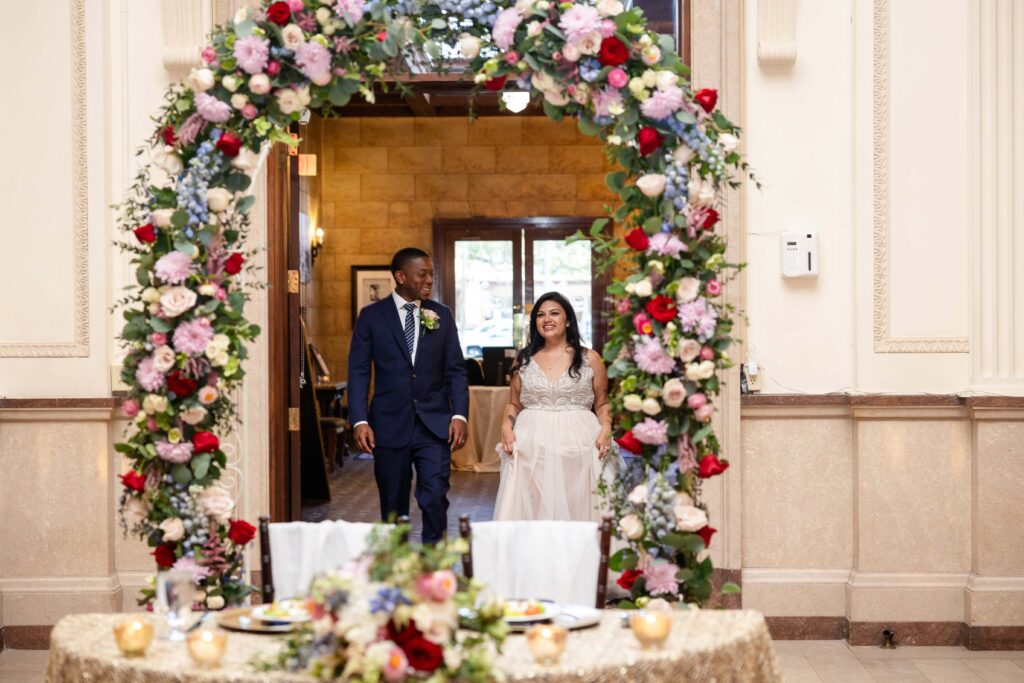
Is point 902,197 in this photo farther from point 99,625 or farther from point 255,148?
point 99,625

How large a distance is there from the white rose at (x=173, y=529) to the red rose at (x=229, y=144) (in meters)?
1.31

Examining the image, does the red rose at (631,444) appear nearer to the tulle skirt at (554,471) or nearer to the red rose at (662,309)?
the red rose at (662,309)

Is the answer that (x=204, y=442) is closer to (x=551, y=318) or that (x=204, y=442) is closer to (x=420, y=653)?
(x=420, y=653)

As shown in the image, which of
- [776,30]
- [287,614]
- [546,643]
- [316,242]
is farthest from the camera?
[316,242]

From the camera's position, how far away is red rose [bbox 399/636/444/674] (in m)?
Answer: 2.41

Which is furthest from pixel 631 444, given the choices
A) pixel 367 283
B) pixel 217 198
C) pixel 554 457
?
pixel 367 283

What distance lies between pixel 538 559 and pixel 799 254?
2947mm

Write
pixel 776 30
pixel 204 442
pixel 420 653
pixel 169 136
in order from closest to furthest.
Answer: pixel 420 653
pixel 204 442
pixel 169 136
pixel 776 30

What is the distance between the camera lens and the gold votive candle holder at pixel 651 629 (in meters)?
2.87

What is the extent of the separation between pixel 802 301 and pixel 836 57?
1212mm

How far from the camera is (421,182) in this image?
50.4ft

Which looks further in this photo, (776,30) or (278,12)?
(776,30)

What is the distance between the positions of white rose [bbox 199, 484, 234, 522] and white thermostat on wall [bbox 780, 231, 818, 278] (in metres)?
3.01

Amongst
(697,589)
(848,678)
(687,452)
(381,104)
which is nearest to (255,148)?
(687,452)
